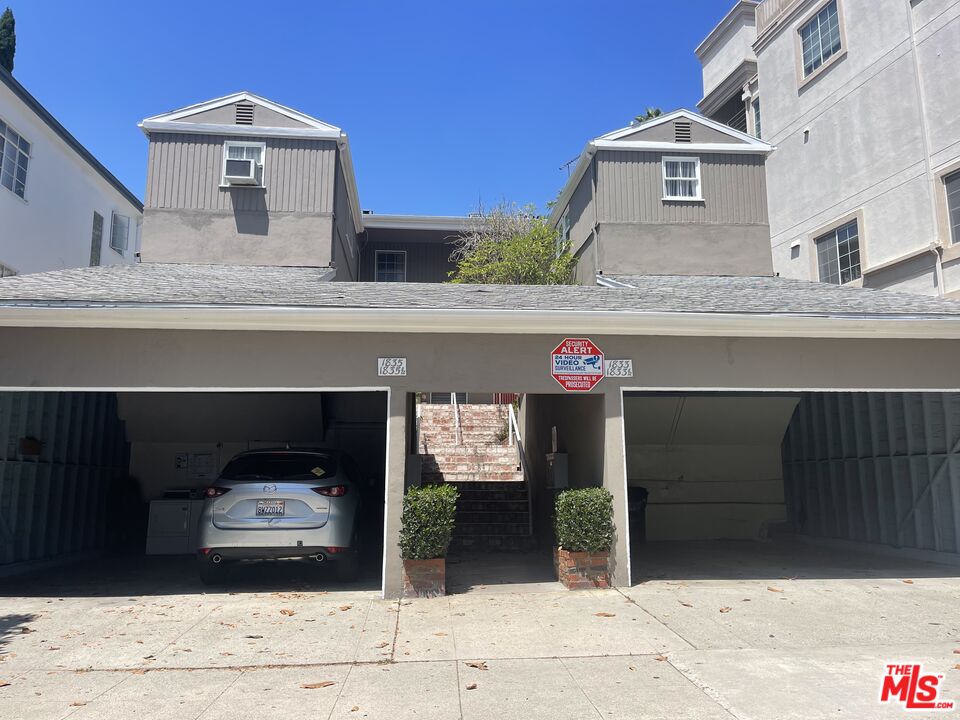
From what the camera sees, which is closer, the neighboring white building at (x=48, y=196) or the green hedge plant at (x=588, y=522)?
the green hedge plant at (x=588, y=522)

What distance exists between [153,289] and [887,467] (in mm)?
10254

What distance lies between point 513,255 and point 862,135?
850 cm

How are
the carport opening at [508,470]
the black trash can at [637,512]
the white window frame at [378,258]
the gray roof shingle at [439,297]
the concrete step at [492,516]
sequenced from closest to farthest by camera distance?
the gray roof shingle at [439,297] < the carport opening at [508,470] < the black trash can at [637,512] < the concrete step at [492,516] < the white window frame at [378,258]

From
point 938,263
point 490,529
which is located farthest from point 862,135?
point 490,529

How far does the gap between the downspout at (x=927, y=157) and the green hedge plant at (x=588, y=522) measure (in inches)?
398

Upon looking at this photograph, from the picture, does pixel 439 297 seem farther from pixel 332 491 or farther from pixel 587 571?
pixel 587 571

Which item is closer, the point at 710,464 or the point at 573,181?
the point at 710,464

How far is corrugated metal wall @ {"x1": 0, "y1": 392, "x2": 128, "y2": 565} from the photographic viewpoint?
847 centimetres

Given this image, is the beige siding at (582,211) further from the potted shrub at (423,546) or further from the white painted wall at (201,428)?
the potted shrub at (423,546)

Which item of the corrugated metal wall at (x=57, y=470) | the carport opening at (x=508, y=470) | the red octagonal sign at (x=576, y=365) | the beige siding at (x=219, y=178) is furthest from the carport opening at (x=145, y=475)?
the beige siding at (x=219, y=178)

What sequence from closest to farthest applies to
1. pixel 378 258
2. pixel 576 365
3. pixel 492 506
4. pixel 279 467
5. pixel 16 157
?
pixel 279 467
pixel 576 365
pixel 492 506
pixel 16 157
pixel 378 258

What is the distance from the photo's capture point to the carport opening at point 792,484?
8883 millimetres

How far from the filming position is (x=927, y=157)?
549 inches

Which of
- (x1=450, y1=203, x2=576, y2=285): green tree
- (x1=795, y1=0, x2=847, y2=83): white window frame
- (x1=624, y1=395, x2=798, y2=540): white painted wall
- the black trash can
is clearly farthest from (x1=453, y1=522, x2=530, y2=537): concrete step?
(x1=795, y1=0, x2=847, y2=83): white window frame
